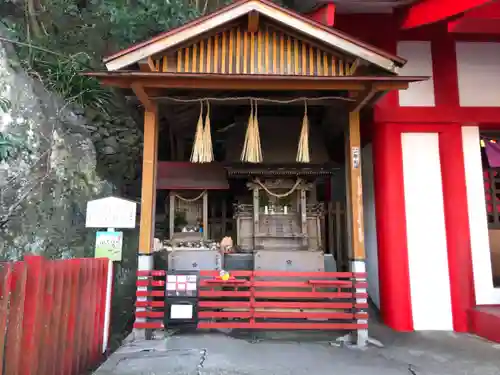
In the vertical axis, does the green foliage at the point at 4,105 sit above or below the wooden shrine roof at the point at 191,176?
above

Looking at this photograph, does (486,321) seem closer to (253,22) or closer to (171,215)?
(171,215)

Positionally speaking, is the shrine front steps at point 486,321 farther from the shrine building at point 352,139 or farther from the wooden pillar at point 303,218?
the wooden pillar at point 303,218

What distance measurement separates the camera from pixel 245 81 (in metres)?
5.65

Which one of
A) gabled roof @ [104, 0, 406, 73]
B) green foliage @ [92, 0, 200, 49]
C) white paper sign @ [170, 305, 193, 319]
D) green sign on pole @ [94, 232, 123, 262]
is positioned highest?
green foliage @ [92, 0, 200, 49]

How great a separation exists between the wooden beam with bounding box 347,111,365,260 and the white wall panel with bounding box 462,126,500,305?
246cm

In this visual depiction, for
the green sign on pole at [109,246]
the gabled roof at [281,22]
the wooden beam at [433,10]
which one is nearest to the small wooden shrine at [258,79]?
the gabled roof at [281,22]

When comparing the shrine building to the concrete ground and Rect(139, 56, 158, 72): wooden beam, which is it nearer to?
Rect(139, 56, 158, 72): wooden beam

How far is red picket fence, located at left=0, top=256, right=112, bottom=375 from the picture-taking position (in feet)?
10.3

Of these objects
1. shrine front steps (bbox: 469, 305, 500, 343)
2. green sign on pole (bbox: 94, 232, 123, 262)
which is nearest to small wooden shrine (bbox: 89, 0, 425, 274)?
green sign on pole (bbox: 94, 232, 123, 262)

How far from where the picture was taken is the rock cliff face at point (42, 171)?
22.7 ft

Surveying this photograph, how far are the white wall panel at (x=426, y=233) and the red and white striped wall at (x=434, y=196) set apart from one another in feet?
0.06

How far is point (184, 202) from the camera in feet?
25.5

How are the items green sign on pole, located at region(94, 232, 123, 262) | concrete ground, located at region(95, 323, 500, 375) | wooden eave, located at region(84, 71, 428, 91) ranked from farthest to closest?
green sign on pole, located at region(94, 232, 123, 262), wooden eave, located at region(84, 71, 428, 91), concrete ground, located at region(95, 323, 500, 375)

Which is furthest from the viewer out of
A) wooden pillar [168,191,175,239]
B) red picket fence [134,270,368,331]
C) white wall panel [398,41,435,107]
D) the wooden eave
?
wooden pillar [168,191,175,239]
